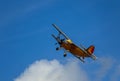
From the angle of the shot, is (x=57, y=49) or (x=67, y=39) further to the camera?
(x=67, y=39)

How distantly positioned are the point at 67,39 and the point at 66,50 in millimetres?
7915

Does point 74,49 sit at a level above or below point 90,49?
above

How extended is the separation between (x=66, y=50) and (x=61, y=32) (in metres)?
13.1

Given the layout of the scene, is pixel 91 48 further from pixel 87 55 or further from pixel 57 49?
pixel 57 49

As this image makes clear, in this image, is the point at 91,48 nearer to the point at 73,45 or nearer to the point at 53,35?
the point at 73,45

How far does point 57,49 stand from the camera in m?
149

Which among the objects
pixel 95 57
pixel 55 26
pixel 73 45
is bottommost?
pixel 95 57

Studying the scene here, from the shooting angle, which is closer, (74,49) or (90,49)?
(74,49)

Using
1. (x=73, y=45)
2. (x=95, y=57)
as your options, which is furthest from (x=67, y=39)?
(x=95, y=57)

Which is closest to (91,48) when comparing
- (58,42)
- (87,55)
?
(87,55)

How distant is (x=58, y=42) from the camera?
15438 cm

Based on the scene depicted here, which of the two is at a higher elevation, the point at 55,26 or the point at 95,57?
the point at 55,26

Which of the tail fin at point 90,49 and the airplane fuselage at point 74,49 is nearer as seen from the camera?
the airplane fuselage at point 74,49

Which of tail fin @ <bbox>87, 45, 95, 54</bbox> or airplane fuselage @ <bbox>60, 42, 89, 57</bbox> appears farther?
tail fin @ <bbox>87, 45, 95, 54</bbox>
